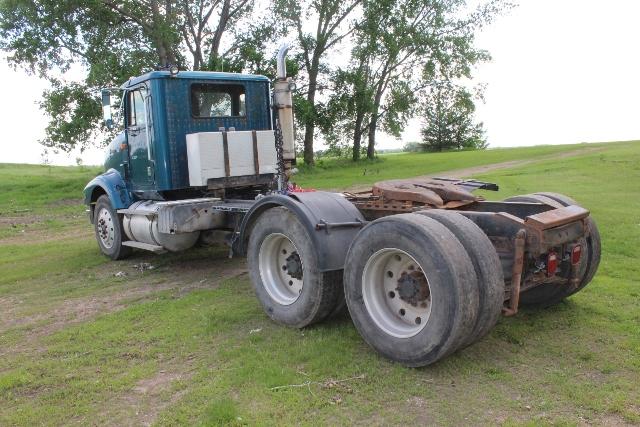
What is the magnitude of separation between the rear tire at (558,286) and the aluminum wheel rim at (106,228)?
6683mm

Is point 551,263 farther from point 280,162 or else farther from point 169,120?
point 169,120

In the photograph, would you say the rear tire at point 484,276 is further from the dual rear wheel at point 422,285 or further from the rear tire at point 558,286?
the rear tire at point 558,286

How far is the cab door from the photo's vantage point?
8375 mm

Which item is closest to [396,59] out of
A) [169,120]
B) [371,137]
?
[371,137]

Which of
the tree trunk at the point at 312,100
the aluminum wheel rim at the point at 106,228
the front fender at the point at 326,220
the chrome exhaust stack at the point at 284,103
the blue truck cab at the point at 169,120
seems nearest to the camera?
the front fender at the point at 326,220

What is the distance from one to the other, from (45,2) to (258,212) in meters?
20.3

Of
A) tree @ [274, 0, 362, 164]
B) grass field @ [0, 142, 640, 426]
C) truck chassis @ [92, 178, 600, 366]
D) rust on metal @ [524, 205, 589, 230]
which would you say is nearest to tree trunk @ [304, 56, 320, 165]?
tree @ [274, 0, 362, 164]

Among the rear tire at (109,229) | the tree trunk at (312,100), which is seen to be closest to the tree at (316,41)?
the tree trunk at (312,100)

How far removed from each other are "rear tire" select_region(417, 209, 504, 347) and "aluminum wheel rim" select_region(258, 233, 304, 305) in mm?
1968

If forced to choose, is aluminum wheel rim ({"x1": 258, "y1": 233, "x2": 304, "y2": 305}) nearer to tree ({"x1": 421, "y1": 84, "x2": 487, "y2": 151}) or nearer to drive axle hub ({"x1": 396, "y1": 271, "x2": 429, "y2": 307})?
drive axle hub ({"x1": 396, "y1": 271, "x2": 429, "y2": 307})

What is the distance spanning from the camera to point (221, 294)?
7043mm

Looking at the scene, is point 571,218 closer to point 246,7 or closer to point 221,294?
point 221,294

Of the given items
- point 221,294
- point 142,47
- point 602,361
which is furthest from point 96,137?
point 602,361

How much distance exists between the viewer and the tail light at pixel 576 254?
4.84 meters
